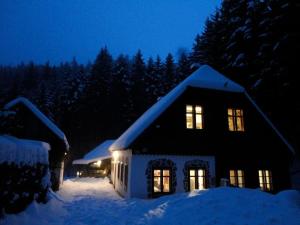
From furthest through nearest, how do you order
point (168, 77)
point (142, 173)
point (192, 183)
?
point (168, 77), point (192, 183), point (142, 173)

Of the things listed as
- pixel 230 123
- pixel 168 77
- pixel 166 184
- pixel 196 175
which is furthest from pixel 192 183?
pixel 168 77

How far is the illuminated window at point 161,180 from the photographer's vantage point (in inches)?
591

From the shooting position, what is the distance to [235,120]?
1745cm

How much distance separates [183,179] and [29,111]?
1207 centimetres

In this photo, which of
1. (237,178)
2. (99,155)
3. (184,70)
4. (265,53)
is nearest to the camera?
(237,178)

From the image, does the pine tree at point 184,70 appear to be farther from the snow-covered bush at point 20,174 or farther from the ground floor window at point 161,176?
the snow-covered bush at point 20,174

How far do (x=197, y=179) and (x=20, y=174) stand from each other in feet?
33.3

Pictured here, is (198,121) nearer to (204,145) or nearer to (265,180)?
(204,145)

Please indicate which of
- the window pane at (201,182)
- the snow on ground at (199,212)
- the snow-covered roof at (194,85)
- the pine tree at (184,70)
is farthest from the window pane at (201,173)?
the pine tree at (184,70)

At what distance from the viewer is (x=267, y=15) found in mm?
22891

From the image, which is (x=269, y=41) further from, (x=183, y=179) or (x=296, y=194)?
(x=296, y=194)

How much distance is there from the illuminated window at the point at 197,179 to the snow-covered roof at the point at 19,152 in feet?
27.9

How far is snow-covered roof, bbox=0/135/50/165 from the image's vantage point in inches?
310

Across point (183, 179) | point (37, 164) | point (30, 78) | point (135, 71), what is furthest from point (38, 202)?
point (30, 78)
